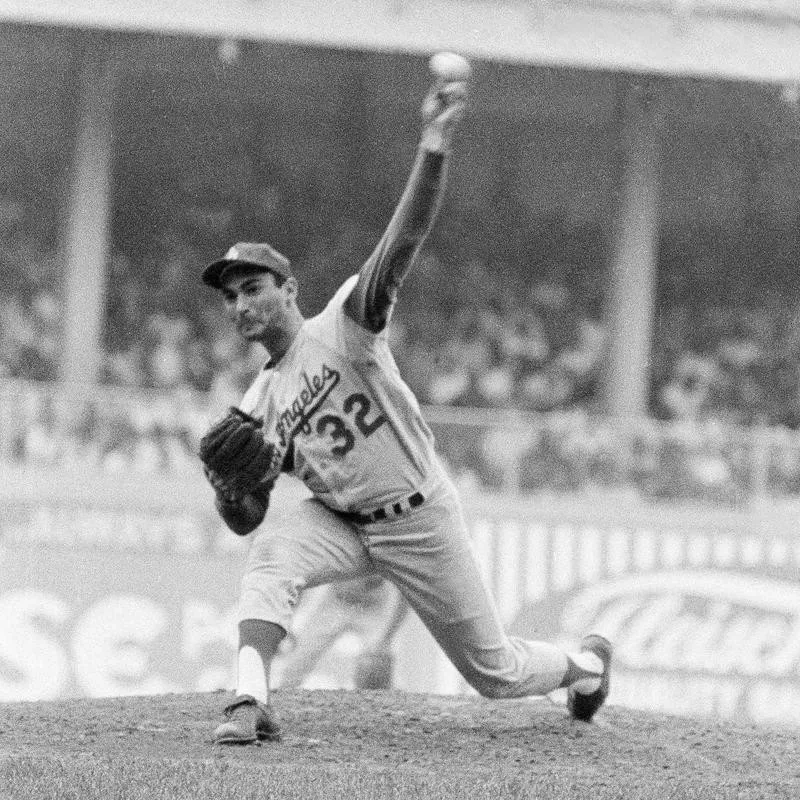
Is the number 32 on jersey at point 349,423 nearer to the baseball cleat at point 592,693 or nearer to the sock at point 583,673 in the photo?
the sock at point 583,673

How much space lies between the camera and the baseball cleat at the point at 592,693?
8.23 m

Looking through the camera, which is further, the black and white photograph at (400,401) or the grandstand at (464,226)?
the grandstand at (464,226)

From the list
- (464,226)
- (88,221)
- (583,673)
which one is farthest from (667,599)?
(88,221)

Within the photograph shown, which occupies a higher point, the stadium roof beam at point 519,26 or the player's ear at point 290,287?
the stadium roof beam at point 519,26

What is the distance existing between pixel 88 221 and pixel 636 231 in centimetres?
530

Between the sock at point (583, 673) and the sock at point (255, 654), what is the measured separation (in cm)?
141

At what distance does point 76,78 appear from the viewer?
18.9m

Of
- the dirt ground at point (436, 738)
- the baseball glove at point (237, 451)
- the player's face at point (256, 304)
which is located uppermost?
the player's face at point (256, 304)

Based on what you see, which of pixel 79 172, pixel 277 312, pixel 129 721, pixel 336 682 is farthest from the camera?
pixel 79 172

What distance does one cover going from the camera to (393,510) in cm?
738

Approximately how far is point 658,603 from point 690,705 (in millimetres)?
721

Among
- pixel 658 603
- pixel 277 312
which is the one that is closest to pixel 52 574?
pixel 658 603

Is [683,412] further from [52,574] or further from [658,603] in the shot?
[52,574]

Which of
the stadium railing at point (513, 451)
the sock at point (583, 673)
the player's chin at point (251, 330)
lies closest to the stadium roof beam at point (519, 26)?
the stadium railing at point (513, 451)
